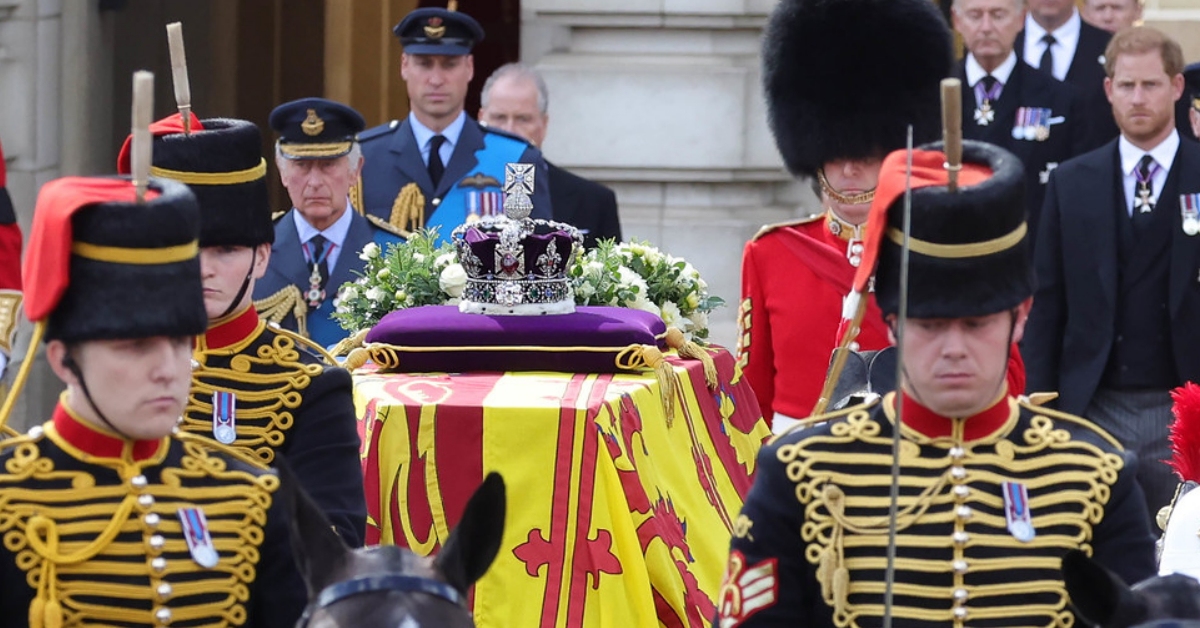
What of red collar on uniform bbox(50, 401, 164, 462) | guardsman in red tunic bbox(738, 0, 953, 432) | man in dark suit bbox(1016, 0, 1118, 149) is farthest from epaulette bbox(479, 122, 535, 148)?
red collar on uniform bbox(50, 401, 164, 462)

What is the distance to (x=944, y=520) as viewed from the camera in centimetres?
438

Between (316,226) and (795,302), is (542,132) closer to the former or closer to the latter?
(316,226)

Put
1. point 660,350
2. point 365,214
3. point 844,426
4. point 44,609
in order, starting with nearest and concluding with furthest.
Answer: point 44,609, point 844,426, point 660,350, point 365,214

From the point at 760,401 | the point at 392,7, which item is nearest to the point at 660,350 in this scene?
the point at 760,401

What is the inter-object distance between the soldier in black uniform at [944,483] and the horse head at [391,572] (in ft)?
2.22

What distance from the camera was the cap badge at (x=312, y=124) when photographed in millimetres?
8484

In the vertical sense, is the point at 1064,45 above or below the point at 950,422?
above

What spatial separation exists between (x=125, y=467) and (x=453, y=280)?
12.1 ft

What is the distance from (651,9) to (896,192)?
751 centimetres

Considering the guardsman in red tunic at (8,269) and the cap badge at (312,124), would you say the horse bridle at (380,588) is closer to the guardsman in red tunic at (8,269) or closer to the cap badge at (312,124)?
the guardsman in red tunic at (8,269)

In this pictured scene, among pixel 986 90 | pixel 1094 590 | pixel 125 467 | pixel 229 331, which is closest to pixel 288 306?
pixel 229 331

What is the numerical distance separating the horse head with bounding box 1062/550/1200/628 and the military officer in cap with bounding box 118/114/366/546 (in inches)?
72.9

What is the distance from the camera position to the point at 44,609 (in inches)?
166

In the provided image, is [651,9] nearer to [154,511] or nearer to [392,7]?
[392,7]
